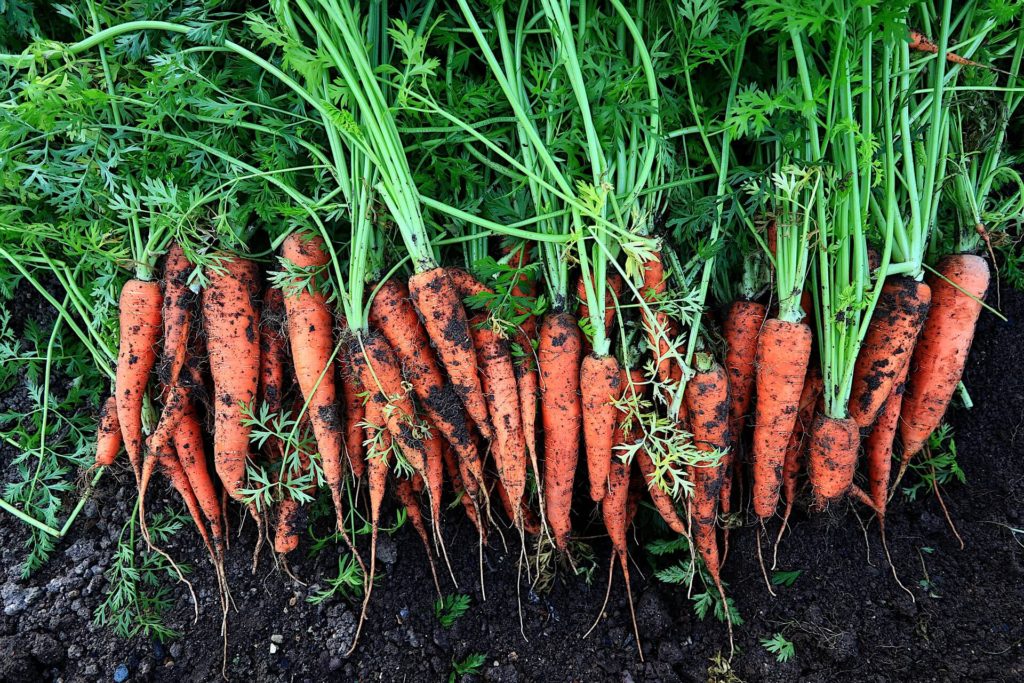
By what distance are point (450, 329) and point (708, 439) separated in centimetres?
93

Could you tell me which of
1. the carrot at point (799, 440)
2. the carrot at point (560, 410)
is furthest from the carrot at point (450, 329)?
the carrot at point (799, 440)

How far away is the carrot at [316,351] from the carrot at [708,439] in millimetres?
1189

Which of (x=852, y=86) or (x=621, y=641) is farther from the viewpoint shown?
(x=621, y=641)

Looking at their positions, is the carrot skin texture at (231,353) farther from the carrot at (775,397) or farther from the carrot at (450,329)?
the carrot at (775,397)

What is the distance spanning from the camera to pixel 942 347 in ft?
7.18

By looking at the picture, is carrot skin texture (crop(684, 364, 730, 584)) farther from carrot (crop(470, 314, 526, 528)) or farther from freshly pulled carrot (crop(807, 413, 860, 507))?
carrot (crop(470, 314, 526, 528))

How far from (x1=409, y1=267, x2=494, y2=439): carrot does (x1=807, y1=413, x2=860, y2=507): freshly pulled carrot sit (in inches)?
44.6

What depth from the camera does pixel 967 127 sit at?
2.15 metres

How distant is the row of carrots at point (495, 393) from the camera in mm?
2039

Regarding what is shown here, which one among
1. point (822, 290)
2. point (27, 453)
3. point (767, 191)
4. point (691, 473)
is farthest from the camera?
point (27, 453)

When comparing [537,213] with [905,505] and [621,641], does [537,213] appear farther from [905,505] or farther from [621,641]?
[905,505]

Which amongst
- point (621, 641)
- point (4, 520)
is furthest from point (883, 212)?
point (4, 520)

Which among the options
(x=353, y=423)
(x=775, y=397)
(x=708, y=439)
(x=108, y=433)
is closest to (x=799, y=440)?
(x=775, y=397)

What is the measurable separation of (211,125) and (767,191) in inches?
67.7
